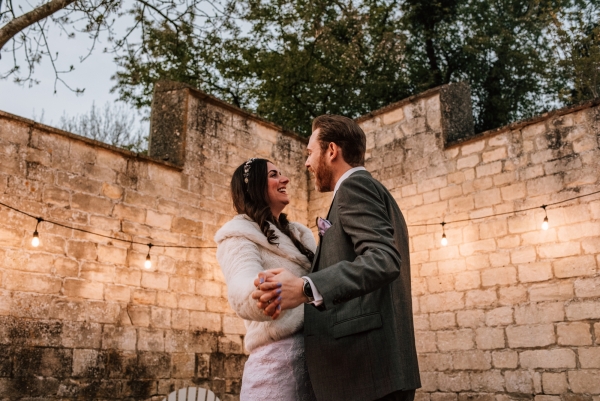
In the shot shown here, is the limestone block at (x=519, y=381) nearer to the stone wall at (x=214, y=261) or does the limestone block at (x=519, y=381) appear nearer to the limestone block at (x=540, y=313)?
the stone wall at (x=214, y=261)

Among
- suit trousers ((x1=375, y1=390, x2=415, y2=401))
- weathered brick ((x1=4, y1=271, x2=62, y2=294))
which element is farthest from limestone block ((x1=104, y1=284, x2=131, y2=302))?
suit trousers ((x1=375, y1=390, x2=415, y2=401))

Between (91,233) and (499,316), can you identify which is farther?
(499,316)

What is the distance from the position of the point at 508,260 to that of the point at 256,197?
442 centimetres

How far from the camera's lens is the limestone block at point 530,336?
5426mm

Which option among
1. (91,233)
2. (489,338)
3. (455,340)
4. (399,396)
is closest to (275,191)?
(399,396)

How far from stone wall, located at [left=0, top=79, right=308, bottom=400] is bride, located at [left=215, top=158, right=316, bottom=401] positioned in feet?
11.5

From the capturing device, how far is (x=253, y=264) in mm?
1790

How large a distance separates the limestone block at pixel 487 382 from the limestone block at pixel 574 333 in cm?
72

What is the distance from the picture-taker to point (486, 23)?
42.9ft

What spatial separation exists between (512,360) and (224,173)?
385 centimetres

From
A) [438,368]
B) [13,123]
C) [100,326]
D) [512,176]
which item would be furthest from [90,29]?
[438,368]

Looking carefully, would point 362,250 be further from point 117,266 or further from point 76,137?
point 76,137

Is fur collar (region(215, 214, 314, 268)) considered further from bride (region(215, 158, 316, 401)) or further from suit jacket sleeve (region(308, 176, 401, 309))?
suit jacket sleeve (region(308, 176, 401, 309))

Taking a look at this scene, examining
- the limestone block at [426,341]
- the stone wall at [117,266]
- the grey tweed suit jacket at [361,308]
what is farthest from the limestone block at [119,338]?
the grey tweed suit jacket at [361,308]
